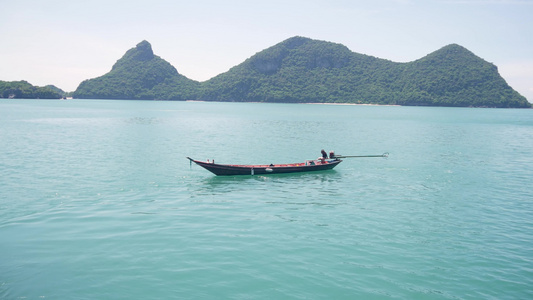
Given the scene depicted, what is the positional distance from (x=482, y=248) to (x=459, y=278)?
3.41 metres

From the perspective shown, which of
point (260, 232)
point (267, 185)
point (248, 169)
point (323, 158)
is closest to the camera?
point (260, 232)

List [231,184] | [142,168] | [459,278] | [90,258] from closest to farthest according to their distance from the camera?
[459,278]
[90,258]
[231,184]
[142,168]

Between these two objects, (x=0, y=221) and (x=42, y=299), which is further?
(x=0, y=221)

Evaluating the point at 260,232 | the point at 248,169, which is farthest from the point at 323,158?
the point at 260,232

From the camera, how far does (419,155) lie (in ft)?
135

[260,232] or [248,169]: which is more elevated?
[248,169]

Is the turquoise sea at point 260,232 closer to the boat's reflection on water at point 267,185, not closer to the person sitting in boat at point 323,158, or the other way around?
→ the boat's reflection on water at point 267,185

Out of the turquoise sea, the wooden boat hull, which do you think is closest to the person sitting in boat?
the turquoise sea

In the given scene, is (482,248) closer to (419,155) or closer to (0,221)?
(0,221)

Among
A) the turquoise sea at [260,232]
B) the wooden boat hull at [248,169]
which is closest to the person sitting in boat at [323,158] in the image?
the turquoise sea at [260,232]

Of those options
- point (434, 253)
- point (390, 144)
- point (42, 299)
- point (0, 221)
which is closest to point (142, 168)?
point (0, 221)

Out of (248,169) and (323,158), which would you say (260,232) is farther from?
(323,158)

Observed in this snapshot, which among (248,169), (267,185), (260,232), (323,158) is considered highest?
(323,158)

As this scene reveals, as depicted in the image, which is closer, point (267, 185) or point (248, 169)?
point (267, 185)
